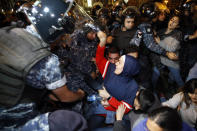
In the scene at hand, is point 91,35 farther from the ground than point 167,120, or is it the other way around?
point 91,35

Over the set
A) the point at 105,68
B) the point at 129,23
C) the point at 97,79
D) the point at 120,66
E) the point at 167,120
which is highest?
the point at 129,23

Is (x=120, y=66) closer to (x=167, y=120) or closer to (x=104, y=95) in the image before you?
(x=104, y=95)

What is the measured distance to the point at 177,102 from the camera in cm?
204

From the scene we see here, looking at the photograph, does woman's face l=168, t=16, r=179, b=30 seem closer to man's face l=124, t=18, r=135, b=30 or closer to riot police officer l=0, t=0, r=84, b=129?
man's face l=124, t=18, r=135, b=30

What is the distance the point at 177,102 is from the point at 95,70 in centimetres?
157

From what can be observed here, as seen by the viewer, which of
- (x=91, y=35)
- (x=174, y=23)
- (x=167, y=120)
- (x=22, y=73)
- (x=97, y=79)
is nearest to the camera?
(x=22, y=73)

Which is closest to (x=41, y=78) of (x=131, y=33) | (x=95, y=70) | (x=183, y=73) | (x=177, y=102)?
(x=95, y=70)

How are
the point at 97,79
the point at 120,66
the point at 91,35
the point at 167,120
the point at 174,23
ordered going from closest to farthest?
the point at 167,120, the point at 120,66, the point at 91,35, the point at 97,79, the point at 174,23

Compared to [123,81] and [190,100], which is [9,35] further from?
[190,100]

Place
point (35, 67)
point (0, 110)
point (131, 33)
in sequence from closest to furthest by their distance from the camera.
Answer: point (35, 67) → point (0, 110) → point (131, 33)

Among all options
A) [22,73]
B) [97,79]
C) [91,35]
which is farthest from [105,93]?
[22,73]

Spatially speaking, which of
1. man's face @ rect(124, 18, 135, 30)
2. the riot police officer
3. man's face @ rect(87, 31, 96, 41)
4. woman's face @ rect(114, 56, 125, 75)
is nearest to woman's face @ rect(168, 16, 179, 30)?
man's face @ rect(124, 18, 135, 30)

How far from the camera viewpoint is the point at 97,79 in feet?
8.63

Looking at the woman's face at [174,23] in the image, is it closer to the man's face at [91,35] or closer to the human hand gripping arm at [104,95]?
the man's face at [91,35]
